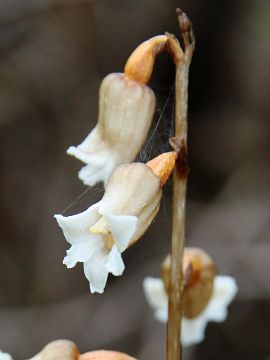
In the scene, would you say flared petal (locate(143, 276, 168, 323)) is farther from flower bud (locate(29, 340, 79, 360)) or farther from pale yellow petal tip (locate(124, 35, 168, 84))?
pale yellow petal tip (locate(124, 35, 168, 84))

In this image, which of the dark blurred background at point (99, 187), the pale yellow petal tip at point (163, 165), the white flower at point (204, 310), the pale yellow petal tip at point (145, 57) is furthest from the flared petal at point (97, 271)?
the dark blurred background at point (99, 187)

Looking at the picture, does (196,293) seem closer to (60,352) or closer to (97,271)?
(60,352)

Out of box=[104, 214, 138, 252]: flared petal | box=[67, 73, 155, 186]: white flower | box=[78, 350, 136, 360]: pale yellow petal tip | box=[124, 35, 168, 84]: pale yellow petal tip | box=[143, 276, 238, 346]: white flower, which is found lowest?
box=[78, 350, 136, 360]: pale yellow petal tip

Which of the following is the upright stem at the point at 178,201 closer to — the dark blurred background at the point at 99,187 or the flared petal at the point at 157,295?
the flared petal at the point at 157,295

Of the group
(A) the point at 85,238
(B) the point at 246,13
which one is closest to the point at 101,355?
(A) the point at 85,238

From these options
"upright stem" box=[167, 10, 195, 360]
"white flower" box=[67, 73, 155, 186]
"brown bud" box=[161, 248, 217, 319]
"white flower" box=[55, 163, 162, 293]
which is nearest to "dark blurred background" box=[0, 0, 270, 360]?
"brown bud" box=[161, 248, 217, 319]

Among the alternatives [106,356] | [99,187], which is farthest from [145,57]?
[99,187]
